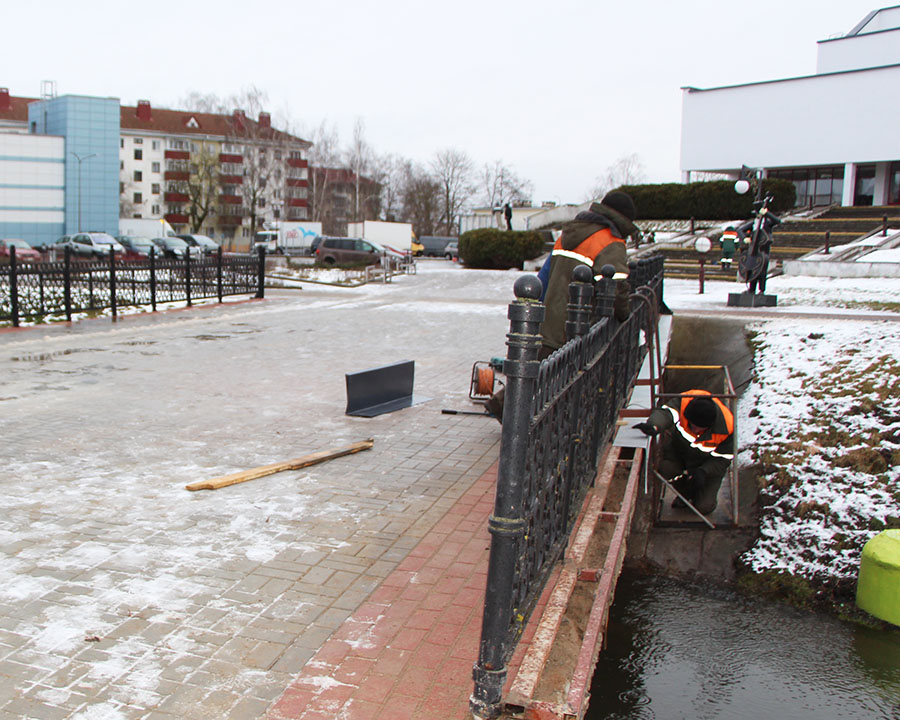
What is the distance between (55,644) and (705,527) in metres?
5.90

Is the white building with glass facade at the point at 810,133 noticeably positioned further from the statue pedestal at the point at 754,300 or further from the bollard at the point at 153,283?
the bollard at the point at 153,283

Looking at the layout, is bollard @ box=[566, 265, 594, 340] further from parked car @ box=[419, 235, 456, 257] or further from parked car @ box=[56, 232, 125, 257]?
parked car @ box=[419, 235, 456, 257]

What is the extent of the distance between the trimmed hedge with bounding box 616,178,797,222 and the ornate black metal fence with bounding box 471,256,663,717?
37111 millimetres

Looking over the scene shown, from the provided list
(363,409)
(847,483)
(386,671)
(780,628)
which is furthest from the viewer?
(363,409)

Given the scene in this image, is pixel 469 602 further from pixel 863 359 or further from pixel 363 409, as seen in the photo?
pixel 863 359

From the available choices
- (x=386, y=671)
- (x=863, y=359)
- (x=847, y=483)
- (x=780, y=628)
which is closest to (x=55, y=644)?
(x=386, y=671)

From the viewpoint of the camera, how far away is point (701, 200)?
4031 cm

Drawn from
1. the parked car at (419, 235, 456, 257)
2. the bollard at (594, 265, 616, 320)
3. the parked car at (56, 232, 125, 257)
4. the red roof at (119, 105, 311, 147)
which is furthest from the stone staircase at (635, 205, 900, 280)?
the red roof at (119, 105, 311, 147)

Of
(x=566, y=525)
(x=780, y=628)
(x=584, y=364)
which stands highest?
(x=584, y=364)

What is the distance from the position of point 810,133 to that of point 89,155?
52.8 metres

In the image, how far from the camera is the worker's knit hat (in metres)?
7.21

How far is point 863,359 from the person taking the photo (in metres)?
9.50

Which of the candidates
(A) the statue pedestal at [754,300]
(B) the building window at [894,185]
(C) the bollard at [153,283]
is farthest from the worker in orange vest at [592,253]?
(B) the building window at [894,185]

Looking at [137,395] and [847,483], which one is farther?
[137,395]
